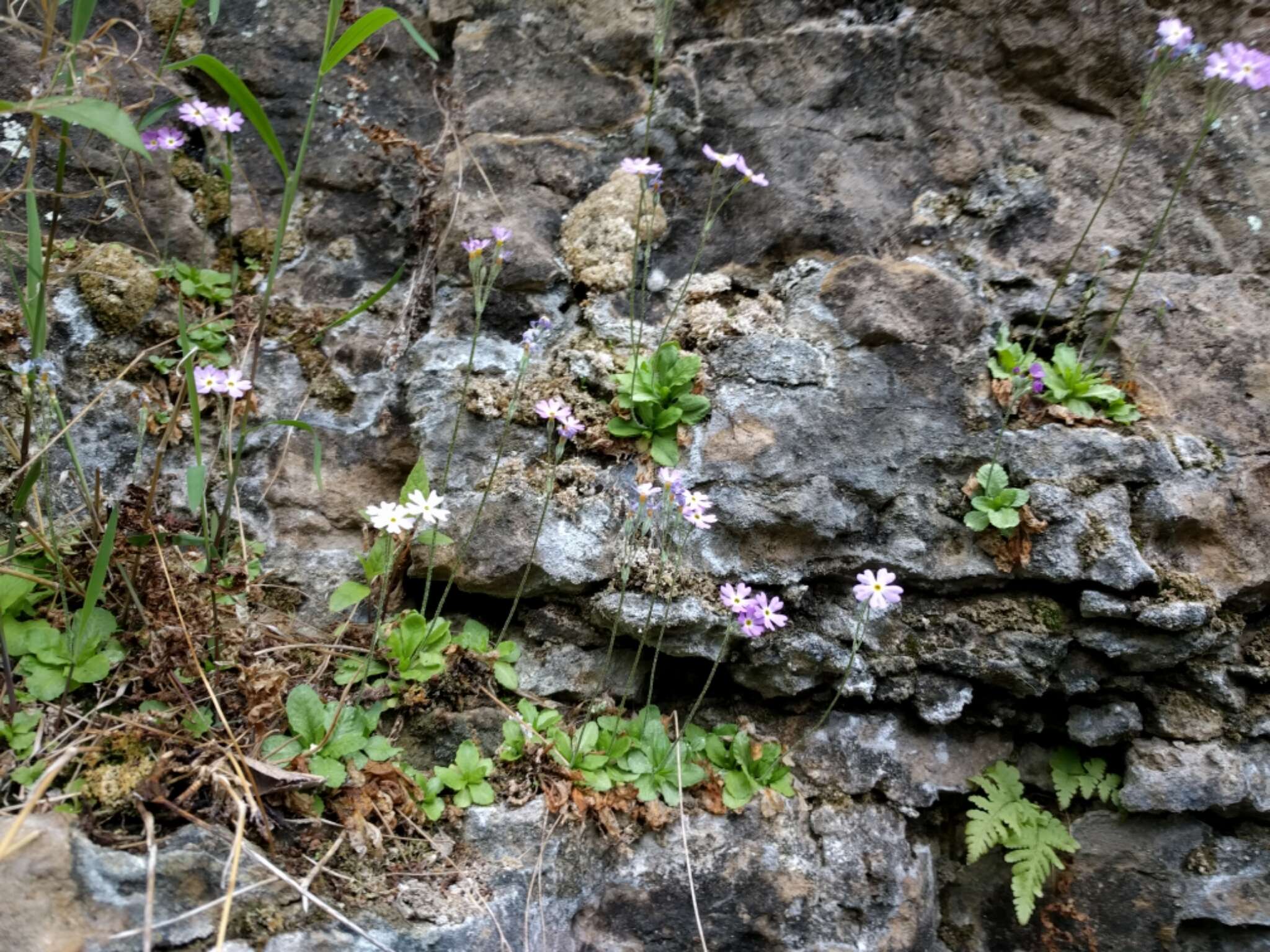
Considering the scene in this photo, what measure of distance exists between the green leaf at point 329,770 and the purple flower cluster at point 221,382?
1.08 m

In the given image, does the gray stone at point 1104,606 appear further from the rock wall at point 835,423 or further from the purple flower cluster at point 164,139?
the purple flower cluster at point 164,139

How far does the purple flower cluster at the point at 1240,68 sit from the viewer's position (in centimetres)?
245

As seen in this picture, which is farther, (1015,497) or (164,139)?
(164,139)

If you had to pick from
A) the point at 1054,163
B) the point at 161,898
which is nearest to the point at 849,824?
the point at 161,898

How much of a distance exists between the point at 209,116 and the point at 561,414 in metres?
1.70

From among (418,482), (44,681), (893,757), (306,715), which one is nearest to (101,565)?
(44,681)

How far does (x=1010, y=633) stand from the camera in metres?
2.64

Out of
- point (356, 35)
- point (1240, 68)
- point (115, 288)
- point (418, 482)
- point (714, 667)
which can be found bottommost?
point (714, 667)

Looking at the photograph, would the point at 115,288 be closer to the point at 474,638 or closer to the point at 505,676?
the point at 474,638

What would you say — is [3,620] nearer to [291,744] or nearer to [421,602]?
[291,744]

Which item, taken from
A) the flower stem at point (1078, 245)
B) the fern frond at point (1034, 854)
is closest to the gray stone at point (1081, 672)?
the fern frond at point (1034, 854)

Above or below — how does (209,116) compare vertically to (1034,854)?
above

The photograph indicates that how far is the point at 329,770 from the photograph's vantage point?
7.24 ft

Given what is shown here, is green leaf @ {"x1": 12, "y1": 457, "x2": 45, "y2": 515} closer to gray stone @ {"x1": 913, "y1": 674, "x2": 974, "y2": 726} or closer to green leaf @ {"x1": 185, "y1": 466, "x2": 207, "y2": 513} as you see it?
green leaf @ {"x1": 185, "y1": 466, "x2": 207, "y2": 513}
